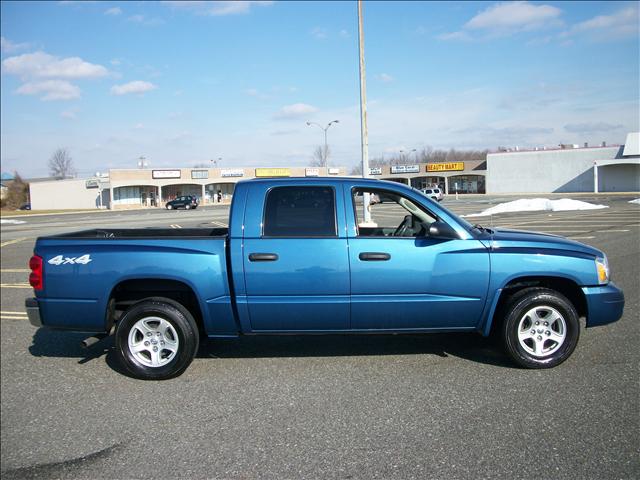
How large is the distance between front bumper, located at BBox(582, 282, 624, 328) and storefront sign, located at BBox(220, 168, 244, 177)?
216 feet

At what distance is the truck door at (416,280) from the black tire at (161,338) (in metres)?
1.56

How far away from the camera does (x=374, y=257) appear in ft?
15.0

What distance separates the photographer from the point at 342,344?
5516mm

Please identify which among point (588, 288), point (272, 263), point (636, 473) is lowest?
point (636, 473)

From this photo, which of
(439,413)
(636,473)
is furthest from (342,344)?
(636,473)

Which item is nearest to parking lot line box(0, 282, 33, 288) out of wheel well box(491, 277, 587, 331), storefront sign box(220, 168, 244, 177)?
wheel well box(491, 277, 587, 331)

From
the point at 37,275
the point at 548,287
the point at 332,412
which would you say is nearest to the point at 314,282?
the point at 332,412

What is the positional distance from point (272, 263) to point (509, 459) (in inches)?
96.7

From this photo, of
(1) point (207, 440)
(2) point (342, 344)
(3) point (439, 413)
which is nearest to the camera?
(1) point (207, 440)

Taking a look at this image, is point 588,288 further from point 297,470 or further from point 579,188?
point 579,188

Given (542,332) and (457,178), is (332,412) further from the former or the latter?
(457,178)

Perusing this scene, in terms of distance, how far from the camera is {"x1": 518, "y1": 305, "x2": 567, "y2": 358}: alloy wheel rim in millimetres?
4652

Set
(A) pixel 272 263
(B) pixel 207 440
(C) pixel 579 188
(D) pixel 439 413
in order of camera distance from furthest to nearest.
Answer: (C) pixel 579 188, (A) pixel 272 263, (D) pixel 439 413, (B) pixel 207 440

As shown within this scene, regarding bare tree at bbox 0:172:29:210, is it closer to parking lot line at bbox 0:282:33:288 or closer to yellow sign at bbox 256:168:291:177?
yellow sign at bbox 256:168:291:177
